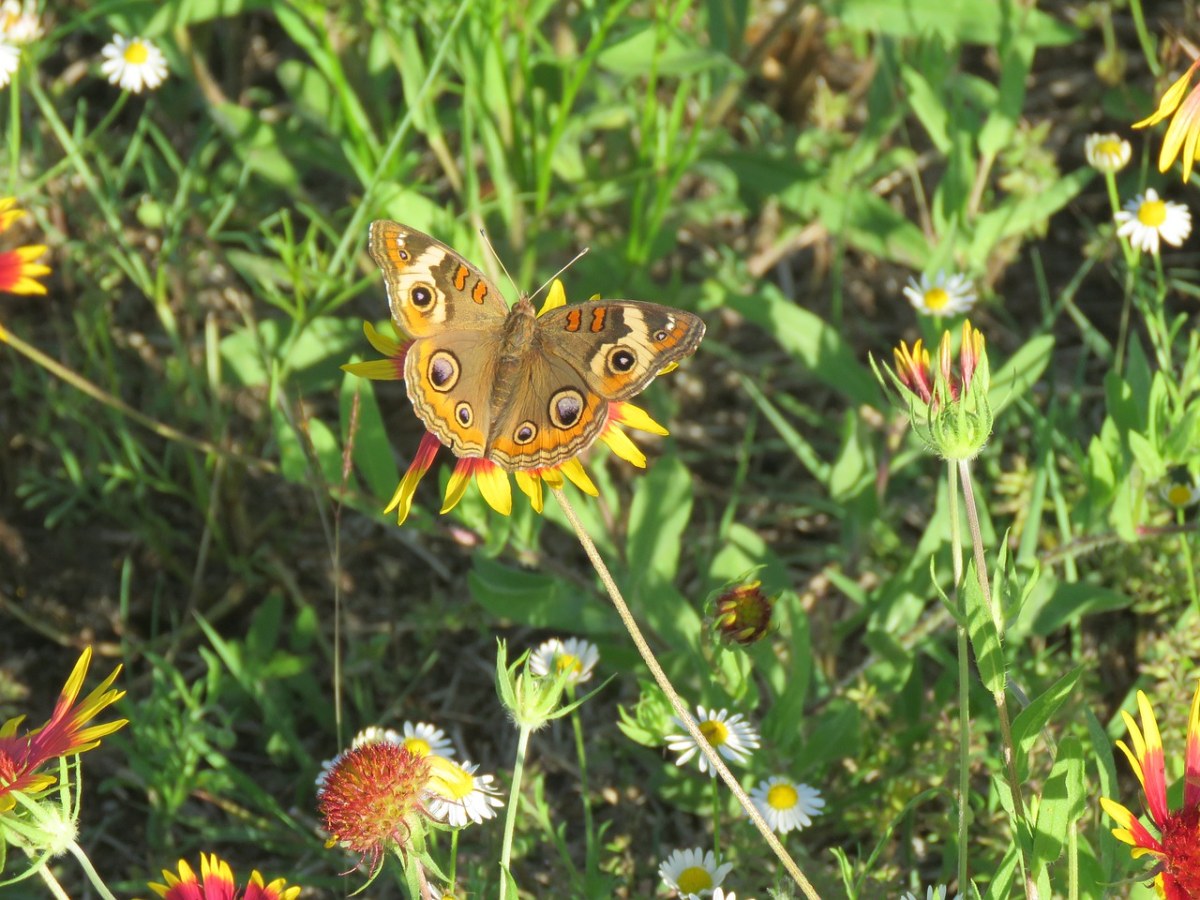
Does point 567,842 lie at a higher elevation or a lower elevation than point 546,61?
lower

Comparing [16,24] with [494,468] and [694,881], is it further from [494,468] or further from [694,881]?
[694,881]

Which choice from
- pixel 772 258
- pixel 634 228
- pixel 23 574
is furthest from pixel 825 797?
pixel 23 574

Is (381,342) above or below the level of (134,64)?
below

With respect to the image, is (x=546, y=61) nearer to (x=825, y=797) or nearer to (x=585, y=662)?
(x=585, y=662)

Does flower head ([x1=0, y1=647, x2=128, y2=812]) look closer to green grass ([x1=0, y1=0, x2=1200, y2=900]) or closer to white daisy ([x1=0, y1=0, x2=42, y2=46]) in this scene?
green grass ([x1=0, y1=0, x2=1200, y2=900])

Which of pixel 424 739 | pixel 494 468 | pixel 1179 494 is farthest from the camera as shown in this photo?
pixel 1179 494

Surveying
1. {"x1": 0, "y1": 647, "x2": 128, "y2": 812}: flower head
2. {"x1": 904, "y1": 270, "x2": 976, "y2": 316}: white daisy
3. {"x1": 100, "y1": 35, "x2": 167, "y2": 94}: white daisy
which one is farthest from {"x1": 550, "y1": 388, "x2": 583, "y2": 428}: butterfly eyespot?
{"x1": 100, "y1": 35, "x2": 167, "y2": 94}: white daisy

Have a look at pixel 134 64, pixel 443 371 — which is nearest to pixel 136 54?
pixel 134 64

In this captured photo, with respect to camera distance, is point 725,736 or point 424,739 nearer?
point 725,736
